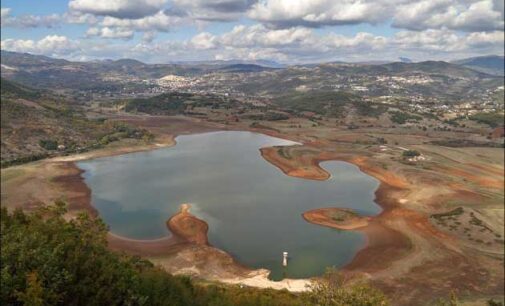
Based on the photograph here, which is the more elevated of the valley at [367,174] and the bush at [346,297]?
the bush at [346,297]

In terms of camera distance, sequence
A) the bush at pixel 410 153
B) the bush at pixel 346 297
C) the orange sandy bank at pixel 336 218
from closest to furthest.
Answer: the bush at pixel 346 297, the orange sandy bank at pixel 336 218, the bush at pixel 410 153

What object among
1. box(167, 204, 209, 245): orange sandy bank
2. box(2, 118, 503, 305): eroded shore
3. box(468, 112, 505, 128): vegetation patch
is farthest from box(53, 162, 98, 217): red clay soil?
box(468, 112, 505, 128): vegetation patch

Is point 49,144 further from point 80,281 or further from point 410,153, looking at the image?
point 80,281

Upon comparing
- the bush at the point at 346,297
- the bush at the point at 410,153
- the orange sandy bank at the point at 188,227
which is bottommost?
the orange sandy bank at the point at 188,227

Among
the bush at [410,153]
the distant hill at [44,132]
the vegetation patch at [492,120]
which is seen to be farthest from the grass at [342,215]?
the vegetation patch at [492,120]

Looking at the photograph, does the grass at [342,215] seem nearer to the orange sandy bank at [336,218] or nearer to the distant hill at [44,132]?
the orange sandy bank at [336,218]

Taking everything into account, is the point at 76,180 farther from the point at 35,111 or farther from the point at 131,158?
the point at 35,111

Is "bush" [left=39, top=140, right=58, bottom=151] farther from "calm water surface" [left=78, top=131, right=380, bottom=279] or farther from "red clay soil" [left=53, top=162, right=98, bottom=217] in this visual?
"red clay soil" [left=53, top=162, right=98, bottom=217]
